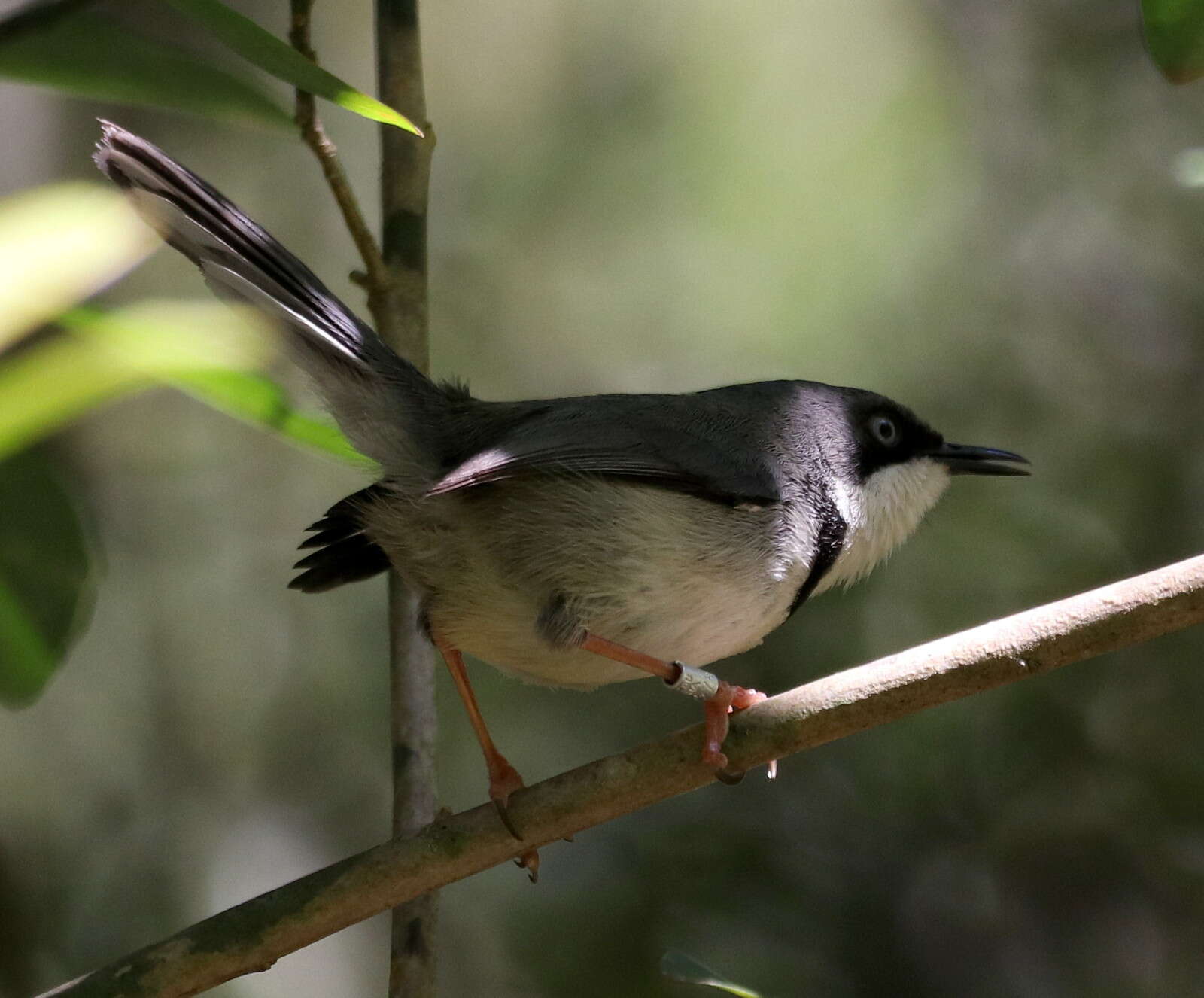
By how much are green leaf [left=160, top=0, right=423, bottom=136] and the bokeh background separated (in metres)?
3.18

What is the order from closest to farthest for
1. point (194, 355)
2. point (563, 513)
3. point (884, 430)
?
point (194, 355) < point (563, 513) < point (884, 430)

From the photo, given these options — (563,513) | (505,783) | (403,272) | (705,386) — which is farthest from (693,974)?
(705,386)

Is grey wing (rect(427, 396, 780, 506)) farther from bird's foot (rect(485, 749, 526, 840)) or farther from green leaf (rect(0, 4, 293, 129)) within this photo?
green leaf (rect(0, 4, 293, 129))

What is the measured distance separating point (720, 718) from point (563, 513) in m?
0.76

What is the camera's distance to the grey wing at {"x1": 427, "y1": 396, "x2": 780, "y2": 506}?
10.5 ft

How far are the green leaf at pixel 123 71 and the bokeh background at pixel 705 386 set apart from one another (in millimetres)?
2831

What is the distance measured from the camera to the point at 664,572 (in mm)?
3176

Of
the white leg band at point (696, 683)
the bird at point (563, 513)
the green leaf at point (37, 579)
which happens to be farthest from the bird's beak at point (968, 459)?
the green leaf at point (37, 579)

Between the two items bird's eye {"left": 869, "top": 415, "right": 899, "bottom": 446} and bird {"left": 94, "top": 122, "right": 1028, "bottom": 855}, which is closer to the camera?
bird {"left": 94, "top": 122, "right": 1028, "bottom": 855}

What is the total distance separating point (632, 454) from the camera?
131 inches

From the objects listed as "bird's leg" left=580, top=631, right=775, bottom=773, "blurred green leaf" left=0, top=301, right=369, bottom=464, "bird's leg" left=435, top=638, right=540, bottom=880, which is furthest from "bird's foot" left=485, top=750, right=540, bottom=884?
"blurred green leaf" left=0, top=301, right=369, bottom=464

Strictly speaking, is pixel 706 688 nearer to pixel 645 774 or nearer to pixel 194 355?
pixel 645 774

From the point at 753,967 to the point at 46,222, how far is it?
3847 millimetres

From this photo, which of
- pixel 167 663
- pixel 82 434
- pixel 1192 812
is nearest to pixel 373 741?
pixel 167 663
